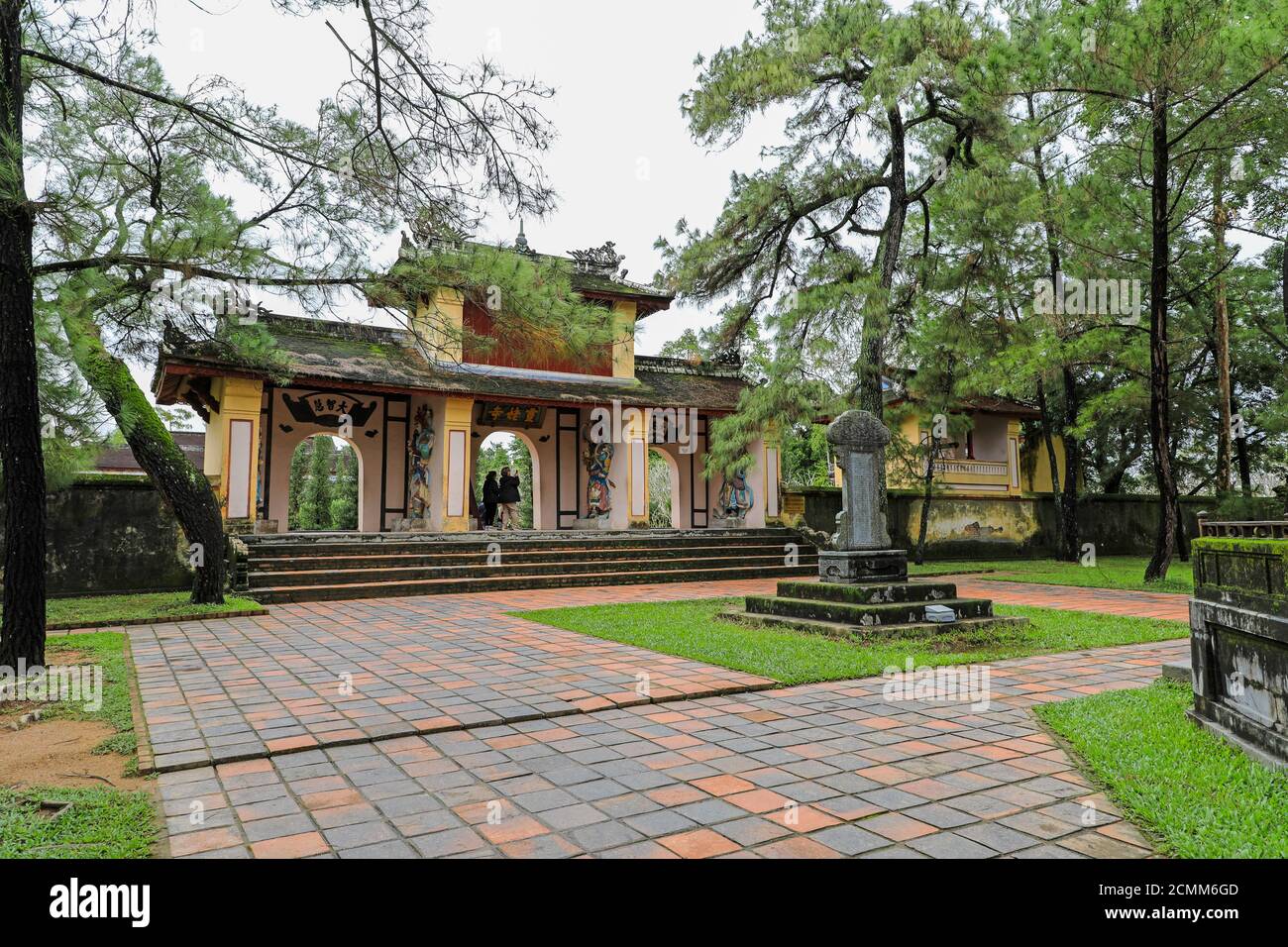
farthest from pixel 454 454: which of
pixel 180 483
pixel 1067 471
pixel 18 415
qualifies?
pixel 1067 471

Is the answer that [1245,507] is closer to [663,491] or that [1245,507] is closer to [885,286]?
[885,286]

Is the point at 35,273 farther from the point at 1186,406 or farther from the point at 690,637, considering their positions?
the point at 1186,406

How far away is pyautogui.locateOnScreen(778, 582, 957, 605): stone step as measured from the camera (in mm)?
7762

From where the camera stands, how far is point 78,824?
2908mm

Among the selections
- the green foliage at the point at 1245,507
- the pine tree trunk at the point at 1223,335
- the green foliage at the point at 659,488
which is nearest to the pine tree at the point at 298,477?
the green foliage at the point at 659,488

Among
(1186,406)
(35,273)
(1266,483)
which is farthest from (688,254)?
(1266,483)

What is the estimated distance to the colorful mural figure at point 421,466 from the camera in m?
16.8

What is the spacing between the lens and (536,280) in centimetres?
629

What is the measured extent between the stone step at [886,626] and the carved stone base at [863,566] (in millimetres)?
668

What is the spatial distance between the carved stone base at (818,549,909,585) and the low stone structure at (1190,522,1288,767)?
13.6ft

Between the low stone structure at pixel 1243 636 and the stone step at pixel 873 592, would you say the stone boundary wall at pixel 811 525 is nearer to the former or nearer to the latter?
the stone step at pixel 873 592

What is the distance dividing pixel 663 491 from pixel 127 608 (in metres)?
32.3

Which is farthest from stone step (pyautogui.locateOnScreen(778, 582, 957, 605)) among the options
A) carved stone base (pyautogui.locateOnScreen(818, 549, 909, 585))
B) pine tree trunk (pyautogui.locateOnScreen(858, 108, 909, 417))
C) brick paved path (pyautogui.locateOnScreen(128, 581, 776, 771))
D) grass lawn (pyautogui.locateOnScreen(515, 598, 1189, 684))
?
pine tree trunk (pyautogui.locateOnScreen(858, 108, 909, 417))
